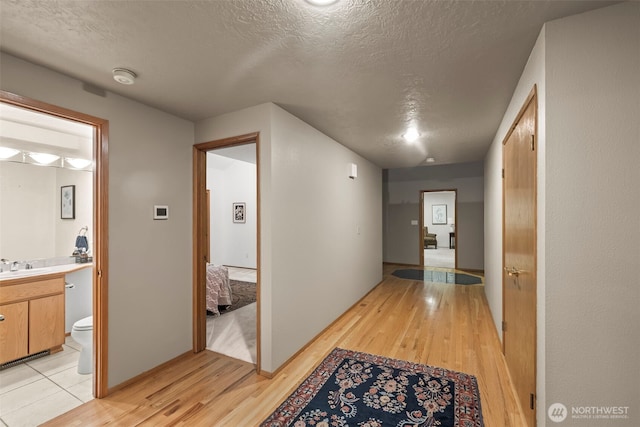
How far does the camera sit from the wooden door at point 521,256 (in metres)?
1.67

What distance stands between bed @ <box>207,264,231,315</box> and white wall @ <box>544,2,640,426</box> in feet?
12.0

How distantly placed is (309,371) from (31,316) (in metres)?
2.66

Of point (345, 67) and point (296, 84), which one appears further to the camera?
point (296, 84)

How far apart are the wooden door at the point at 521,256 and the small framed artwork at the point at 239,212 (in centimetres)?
596

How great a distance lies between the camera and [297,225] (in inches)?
110

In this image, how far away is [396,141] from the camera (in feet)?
12.3

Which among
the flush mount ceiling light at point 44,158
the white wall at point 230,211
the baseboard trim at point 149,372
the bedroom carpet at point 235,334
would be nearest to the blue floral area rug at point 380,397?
the bedroom carpet at point 235,334

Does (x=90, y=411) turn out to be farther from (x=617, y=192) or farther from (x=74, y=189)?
(x=617, y=192)

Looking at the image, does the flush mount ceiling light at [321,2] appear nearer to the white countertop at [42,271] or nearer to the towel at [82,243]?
the white countertop at [42,271]

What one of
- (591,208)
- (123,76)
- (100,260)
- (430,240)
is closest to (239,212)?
(100,260)

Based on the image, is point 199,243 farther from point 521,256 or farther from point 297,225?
point 521,256

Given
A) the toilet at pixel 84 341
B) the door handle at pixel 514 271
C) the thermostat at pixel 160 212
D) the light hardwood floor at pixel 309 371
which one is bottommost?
the light hardwood floor at pixel 309 371

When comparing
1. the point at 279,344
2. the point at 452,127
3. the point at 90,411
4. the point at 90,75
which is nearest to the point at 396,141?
the point at 452,127

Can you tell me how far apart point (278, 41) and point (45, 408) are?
294cm
